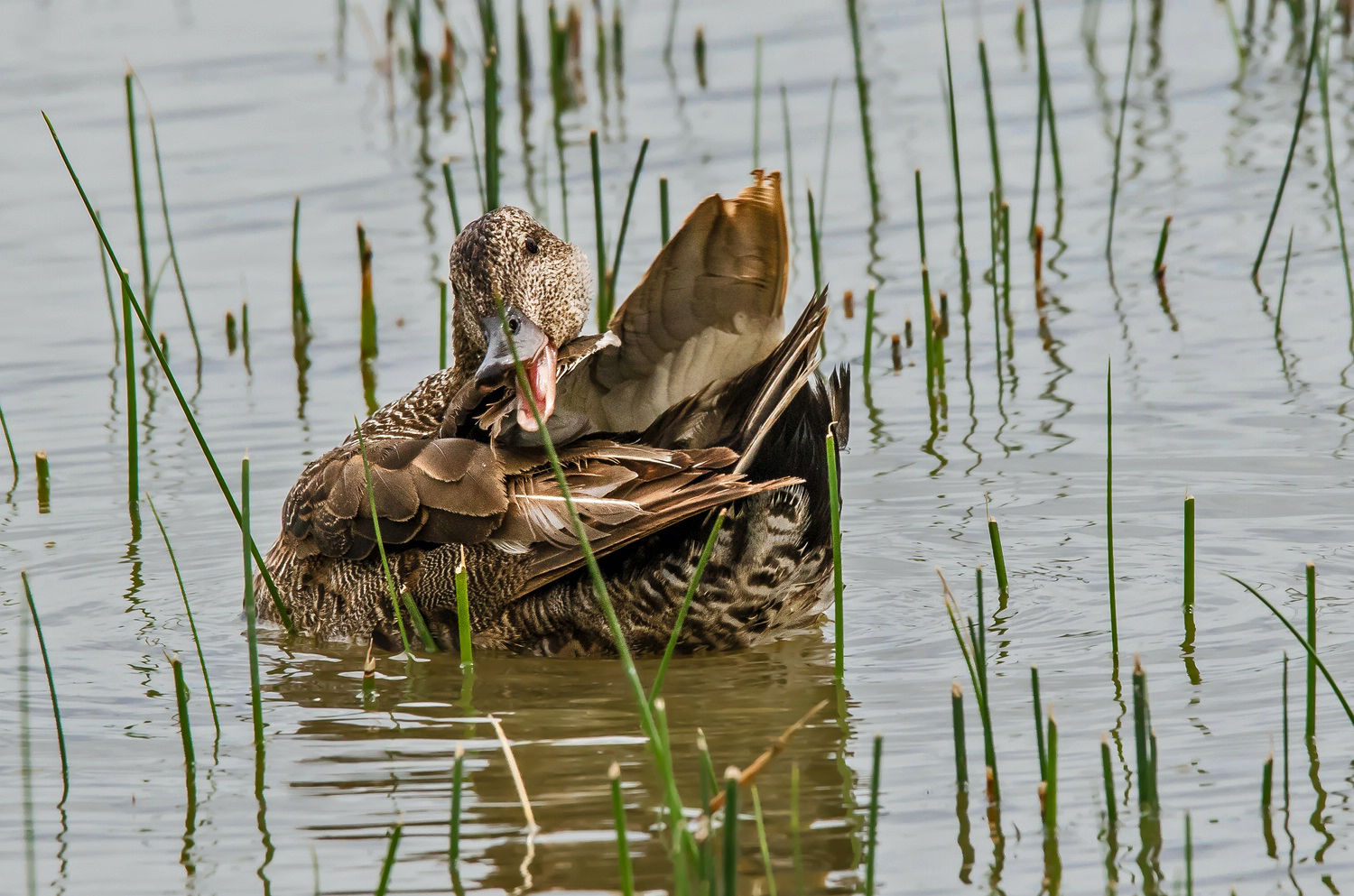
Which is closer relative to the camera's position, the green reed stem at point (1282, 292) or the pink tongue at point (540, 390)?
the pink tongue at point (540, 390)

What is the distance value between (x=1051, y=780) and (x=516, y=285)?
2.65 m

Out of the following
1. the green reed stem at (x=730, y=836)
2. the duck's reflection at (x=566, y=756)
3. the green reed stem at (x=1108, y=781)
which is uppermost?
the green reed stem at (x=730, y=836)

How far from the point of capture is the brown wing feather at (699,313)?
5.36 m

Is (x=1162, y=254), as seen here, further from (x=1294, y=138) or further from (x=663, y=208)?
(x=663, y=208)

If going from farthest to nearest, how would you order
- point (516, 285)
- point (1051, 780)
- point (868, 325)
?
point (868, 325), point (516, 285), point (1051, 780)

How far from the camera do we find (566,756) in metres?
5.04

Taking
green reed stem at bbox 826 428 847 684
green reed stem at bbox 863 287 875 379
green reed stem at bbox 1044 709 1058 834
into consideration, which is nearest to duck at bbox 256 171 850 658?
green reed stem at bbox 826 428 847 684

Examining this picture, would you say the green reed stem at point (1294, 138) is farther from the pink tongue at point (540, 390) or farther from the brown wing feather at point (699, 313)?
the pink tongue at point (540, 390)

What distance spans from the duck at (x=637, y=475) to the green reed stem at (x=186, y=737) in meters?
0.85

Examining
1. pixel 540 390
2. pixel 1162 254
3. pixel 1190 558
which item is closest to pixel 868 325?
pixel 1162 254

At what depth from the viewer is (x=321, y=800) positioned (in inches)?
188

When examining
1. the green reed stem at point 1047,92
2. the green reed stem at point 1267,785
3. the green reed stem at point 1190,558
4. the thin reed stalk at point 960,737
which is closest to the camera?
the thin reed stalk at point 960,737

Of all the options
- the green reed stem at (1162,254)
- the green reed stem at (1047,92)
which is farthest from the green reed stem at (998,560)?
the green reed stem at (1047,92)

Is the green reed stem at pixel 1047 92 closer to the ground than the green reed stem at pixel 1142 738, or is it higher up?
higher up
